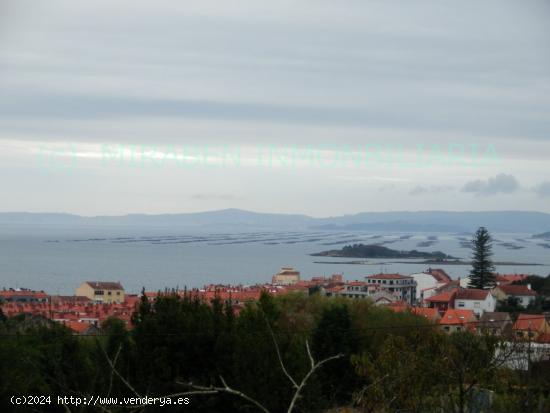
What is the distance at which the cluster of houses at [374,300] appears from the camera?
1512cm

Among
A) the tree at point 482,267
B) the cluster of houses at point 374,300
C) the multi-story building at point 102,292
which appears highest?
the tree at point 482,267

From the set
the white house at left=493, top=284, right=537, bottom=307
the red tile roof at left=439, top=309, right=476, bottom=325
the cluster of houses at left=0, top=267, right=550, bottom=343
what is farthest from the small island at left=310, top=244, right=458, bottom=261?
the red tile roof at left=439, top=309, right=476, bottom=325

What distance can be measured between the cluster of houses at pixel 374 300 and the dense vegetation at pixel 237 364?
301 cm

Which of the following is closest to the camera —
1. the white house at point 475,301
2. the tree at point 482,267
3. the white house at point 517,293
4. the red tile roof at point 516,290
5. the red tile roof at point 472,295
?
the white house at point 475,301

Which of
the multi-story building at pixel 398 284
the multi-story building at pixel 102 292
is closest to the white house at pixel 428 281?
the multi-story building at pixel 398 284

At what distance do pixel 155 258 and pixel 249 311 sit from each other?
1931 inches

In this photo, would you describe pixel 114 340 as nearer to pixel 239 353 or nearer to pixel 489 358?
pixel 239 353

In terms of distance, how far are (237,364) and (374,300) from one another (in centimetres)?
1578

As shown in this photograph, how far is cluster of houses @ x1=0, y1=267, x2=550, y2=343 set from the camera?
15125 millimetres

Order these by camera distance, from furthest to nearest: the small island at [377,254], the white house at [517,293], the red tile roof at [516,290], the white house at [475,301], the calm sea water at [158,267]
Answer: the small island at [377,254], the calm sea water at [158,267], the red tile roof at [516,290], the white house at [517,293], the white house at [475,301]

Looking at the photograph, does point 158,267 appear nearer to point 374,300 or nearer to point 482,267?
point 482,267

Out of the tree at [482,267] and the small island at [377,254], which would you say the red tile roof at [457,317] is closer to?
the tree at [482,267]

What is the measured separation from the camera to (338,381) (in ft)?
28.7

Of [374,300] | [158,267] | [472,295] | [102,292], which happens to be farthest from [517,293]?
[158,267]
